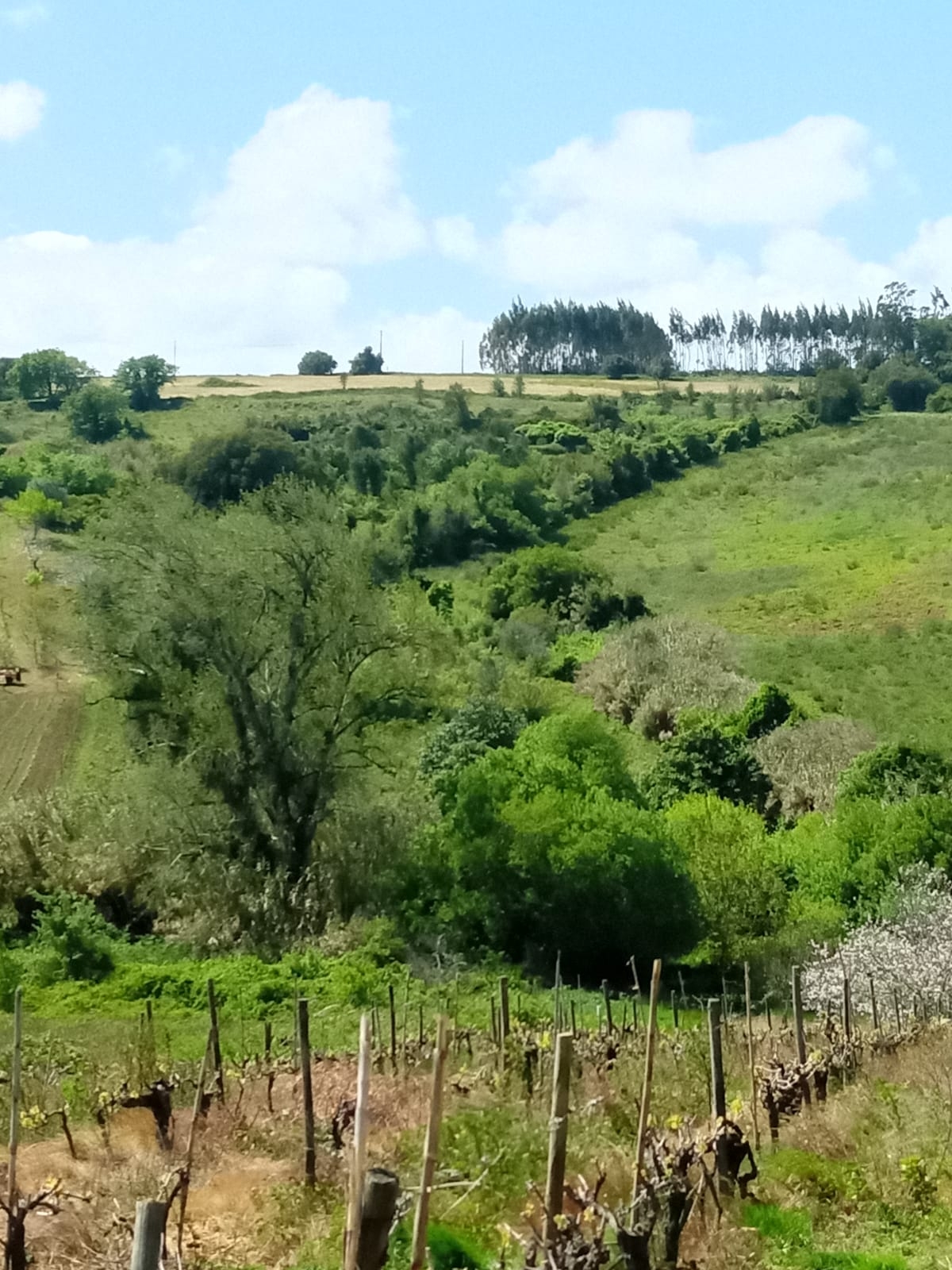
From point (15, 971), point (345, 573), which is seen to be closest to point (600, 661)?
point (345, 573)

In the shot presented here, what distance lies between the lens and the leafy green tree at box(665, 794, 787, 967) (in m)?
27.7

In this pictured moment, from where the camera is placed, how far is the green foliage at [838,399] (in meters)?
92.0

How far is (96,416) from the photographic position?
8912 centimetres

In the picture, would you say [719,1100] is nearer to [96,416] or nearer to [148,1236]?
[148,1236]

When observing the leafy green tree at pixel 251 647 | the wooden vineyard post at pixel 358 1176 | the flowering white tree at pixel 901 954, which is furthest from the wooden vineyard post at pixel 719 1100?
the leafy green tree at pixel 251 647

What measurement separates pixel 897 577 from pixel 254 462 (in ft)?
94.8

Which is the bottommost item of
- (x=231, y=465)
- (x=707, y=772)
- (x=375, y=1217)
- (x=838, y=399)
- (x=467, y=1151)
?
(x=707, y=772)

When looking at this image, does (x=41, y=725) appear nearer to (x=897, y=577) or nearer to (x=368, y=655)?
(x=368, y=655)

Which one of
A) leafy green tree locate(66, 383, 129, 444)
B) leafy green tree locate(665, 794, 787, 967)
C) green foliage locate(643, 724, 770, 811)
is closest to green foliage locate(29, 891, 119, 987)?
leafy green tree locate(665, 794, 787, 967)

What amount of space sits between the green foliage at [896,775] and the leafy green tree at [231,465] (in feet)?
118

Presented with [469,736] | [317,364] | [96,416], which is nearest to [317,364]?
[317,364]

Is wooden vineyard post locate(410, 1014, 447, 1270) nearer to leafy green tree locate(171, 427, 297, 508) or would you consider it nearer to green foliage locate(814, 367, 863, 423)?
leafy green tree locate(171, 427, 297, 508)

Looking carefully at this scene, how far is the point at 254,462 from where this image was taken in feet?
212

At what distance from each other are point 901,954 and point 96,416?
76.2 m
